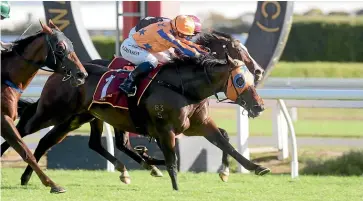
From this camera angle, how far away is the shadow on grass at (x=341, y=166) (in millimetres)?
9484

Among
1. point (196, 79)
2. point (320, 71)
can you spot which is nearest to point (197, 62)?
point (196, 79)

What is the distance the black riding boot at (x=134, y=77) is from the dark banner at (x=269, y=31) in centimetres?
212

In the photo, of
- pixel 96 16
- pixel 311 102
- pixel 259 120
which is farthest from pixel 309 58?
pixel 311 102

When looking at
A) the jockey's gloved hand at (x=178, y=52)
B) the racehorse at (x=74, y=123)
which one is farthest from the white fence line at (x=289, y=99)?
the jockey's gloved hand at (x=178, y=52)

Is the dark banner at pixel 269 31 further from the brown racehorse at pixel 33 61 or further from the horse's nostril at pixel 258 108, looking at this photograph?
the brown racehorse at pixel 33 61

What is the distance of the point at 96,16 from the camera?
52.9 ft

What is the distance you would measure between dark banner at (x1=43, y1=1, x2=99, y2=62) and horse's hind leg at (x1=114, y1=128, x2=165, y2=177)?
1.87 meters

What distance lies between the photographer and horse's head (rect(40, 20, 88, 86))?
701 cm

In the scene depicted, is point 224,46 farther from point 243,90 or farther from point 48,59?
point 48,59

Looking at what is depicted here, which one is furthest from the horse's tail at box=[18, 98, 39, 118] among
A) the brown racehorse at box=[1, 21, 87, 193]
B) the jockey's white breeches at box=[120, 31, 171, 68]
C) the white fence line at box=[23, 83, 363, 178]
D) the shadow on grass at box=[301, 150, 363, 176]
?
→ the shadow on grass at box=[301, 150, 363, 176]

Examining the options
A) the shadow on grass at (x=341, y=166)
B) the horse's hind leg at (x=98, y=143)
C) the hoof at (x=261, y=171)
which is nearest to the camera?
the hoof at (x=261, y=171)

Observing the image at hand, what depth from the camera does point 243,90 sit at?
7.51 m

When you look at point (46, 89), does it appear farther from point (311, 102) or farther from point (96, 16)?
point (96, 16)

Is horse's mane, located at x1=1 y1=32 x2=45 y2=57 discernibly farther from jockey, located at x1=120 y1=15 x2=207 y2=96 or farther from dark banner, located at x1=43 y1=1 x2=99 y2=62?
dark banner, located at x1=43 y1=1 x2=99 y2=62
